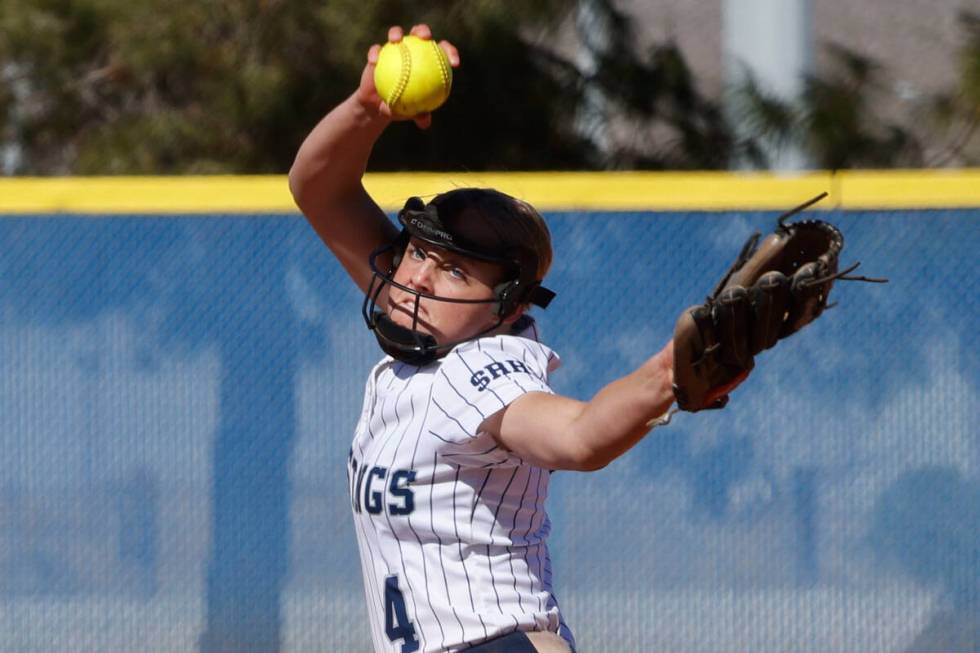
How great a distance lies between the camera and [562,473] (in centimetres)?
410

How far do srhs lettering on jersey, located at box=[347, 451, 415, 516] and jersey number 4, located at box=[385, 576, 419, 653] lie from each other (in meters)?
0.12

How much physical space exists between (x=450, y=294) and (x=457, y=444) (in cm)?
30

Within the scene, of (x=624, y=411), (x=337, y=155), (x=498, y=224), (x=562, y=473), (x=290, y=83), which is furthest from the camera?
(x=290, y=83)

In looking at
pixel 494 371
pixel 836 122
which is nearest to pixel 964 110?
pixel 836 122

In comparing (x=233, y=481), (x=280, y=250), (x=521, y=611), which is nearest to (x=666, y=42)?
(x=280, y=250)

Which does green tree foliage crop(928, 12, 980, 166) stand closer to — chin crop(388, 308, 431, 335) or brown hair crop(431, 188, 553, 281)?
brown hair crop(431, 188, 553, 281)

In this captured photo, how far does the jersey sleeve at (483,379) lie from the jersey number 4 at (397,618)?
294 millimetres

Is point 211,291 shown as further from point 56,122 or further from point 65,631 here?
point 56,122

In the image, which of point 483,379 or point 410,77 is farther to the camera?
point 410,77

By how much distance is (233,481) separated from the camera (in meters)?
4.14

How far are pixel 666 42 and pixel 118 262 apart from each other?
2801 millimetres

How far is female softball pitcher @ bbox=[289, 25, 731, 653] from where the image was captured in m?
2.24

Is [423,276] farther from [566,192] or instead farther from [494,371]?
[566,192]

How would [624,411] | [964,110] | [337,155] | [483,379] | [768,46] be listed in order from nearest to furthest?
[624,411], [483,379], [337,155], [964,110], [768,46]
